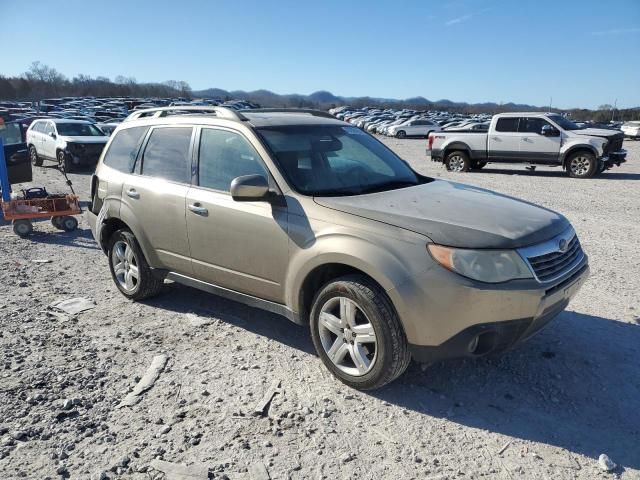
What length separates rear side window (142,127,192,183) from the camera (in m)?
4.45

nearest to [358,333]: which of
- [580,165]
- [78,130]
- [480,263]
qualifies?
[480,263]

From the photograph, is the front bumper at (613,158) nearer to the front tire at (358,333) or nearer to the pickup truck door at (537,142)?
the pickup truck door at (537,142)

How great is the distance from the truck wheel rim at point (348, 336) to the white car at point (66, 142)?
597 inches

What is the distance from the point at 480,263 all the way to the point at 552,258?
0.61 metres

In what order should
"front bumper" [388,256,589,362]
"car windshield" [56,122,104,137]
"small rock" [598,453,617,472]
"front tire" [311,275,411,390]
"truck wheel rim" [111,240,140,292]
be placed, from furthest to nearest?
"car windshield" [56,122,104,137] < "truck wheel rim" [111,240,140,292] < "front tire" [311,275,411,390] < "front bumper" [388,256,589,362] < "small rock" [598,453,617,472]

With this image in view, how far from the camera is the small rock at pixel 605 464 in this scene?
2664mm

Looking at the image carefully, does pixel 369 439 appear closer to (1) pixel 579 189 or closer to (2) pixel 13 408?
(2) pixel 13 408

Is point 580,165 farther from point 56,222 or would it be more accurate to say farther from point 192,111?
point 56,222

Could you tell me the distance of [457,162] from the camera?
17359mm

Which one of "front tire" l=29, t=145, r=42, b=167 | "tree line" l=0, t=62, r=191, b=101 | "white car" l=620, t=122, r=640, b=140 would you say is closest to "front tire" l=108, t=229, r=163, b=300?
"front tire" l=29, t=145, r=42, b=167

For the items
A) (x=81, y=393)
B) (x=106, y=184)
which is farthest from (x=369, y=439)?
(x=106, y=184)

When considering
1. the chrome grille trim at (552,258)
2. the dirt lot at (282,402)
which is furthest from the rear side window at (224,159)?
the chrome grille trim at (552,258)

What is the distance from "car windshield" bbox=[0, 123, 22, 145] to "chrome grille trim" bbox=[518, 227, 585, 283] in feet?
35.1

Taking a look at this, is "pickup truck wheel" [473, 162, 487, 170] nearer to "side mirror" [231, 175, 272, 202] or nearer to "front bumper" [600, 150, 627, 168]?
"front bumper" [600, 150, 627, 168]
